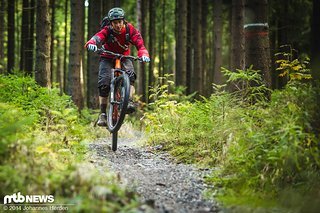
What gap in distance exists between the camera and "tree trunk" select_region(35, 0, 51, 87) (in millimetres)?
10453

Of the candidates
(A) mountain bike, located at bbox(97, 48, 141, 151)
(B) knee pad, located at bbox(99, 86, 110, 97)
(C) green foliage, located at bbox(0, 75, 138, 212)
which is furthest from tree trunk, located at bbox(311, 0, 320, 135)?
(B) knee pad, located at bbox(99, 86, 110, 97)

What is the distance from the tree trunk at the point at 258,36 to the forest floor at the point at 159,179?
2.21m

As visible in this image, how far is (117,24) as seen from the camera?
27.8ft

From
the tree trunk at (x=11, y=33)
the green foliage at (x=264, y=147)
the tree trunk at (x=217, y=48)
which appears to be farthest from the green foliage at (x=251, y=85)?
the tree trunk at (x=11, y=33)

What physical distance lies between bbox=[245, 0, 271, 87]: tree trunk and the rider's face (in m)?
2.61

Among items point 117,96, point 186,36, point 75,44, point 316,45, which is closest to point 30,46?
point 186,36

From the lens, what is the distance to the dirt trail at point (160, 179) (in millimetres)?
4723

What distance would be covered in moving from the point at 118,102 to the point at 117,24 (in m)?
1.62

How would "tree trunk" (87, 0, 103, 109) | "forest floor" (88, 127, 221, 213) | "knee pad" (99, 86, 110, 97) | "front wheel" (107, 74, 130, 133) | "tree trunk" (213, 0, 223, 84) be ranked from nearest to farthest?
"forest floor" (88, 127, 221, 213) → "front wheel" (107, 74, 130, 133) → "knee pad" (99, 86, 110, 97) → "tree trunk" (87, 0, 103, 109) → "tree trunk" (213, 0, 223, 84)

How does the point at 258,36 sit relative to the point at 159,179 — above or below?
above

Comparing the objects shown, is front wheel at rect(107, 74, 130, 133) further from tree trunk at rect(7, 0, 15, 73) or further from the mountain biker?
tree trunk at rect(7, 0, 15, 73)

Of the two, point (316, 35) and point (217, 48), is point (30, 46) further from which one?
point (316, 35)

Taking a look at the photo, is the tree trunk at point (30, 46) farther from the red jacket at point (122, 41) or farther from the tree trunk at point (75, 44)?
the red jacket at point (122, 41)

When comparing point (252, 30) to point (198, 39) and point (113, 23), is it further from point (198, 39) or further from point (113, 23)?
point (198, 39)
